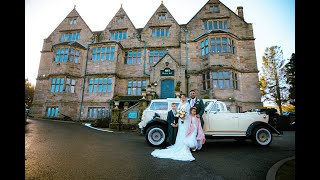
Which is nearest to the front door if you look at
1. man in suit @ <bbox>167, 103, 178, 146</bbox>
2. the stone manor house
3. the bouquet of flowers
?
the stone manor house

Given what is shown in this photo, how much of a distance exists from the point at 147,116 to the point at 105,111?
12.9 meters

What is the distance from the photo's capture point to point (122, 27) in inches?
901

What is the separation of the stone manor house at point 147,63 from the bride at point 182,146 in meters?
11.5

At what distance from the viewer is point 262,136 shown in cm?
743

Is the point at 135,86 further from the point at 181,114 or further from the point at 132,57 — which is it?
the point at 181,114

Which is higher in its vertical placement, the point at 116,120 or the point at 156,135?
the point at 116,120

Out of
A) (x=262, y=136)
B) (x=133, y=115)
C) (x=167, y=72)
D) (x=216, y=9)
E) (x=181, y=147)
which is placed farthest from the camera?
(x=216, y=9)

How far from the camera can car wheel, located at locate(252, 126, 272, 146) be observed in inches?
287

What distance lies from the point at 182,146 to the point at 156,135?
5.33 ft

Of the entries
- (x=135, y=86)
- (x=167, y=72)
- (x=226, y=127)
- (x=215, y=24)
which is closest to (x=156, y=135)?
(x=226, y=127)

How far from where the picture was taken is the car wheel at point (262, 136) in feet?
23.9

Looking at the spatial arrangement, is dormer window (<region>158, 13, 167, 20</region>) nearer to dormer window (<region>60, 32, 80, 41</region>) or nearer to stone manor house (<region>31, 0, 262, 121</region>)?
stone manor house (<region>31, 0, 262, 121</region>)
